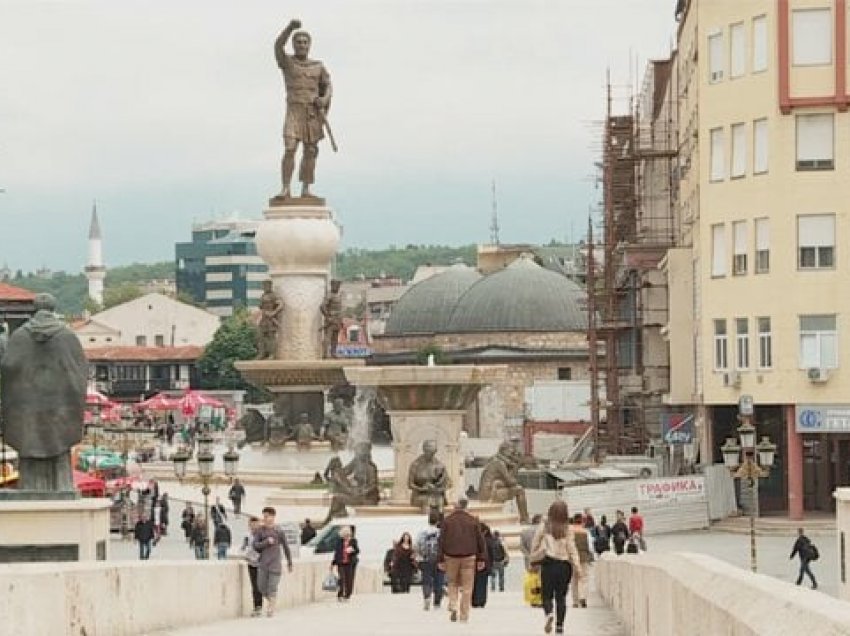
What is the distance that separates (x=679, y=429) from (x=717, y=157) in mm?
10247

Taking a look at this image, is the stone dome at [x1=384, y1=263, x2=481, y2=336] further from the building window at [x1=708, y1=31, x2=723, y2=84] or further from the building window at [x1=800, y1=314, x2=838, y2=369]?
the building window at [x1=800, y1=314, x2=838, y2=369]

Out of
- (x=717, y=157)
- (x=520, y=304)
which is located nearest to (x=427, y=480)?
(x=717, y=157)

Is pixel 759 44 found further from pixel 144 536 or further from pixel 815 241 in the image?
pixel 144 536

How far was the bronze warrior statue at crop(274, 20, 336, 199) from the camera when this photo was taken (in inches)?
2729

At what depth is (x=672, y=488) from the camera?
59.8 metres

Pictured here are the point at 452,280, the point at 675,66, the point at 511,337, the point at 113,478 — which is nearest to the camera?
the point at 113,478

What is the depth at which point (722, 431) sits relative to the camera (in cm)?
6456

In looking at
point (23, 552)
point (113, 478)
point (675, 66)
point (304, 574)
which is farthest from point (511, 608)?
point (675, 66)

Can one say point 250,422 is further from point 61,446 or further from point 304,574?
point 61,446

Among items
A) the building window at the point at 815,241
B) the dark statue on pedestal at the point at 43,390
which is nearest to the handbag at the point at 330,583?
the dark statue on pedestal at the point at 43,390

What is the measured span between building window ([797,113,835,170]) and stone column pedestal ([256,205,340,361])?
48.5ft

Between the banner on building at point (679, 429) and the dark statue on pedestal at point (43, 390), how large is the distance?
1878 inches

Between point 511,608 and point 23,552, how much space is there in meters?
8.04

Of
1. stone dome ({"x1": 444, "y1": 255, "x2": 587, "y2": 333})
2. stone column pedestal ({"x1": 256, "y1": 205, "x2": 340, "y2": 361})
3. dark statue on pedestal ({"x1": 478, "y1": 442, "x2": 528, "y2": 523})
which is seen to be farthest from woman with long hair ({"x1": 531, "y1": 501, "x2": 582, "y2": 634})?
stone dome ({"x1": 444, "y1": 255, "x2": 587, "y2": 333})
